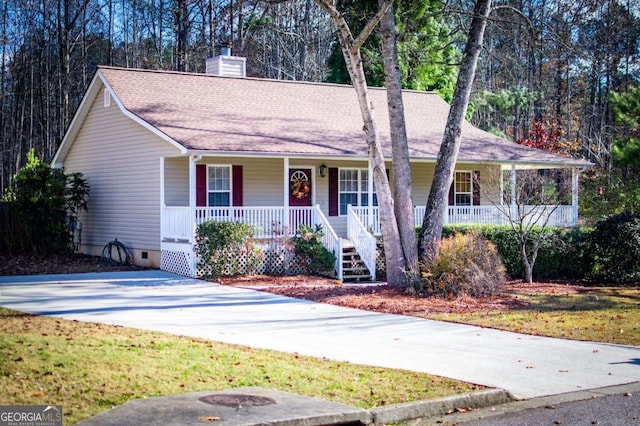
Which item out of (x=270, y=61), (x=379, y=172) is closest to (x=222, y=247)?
(x=379, y=172)

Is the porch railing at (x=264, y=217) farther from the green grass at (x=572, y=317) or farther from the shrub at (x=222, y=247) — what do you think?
the green grass at (x=572, y=317)

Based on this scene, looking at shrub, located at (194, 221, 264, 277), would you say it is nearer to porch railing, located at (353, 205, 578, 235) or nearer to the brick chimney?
porch railing, located at (353, 205, 578, 235)

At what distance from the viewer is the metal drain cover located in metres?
7.48

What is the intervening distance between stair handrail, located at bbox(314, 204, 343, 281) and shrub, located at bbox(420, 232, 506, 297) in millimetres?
4027

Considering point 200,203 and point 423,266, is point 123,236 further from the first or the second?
point 423,266

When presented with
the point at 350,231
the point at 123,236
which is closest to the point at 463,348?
the point at 350,231

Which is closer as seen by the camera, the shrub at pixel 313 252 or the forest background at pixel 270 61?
the shrub at pixel 313 252

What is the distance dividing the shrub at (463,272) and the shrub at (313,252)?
14.7 feet

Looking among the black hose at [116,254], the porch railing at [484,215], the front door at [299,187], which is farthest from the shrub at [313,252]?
the black hose at [116,254]

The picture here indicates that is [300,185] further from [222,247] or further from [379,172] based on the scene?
[379,172]

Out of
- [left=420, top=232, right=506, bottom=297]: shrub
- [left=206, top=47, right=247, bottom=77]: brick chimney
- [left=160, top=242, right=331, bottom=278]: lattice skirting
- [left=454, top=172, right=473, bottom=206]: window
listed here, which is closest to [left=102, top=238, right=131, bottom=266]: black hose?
[left=160, top=242, right=331, bottom=278]: lattice skirting

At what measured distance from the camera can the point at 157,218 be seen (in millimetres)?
22734

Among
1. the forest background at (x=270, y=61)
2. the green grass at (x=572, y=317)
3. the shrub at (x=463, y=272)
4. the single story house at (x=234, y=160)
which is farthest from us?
the forest background at (x=270, y=61)

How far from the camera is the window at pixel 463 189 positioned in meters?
28.1
